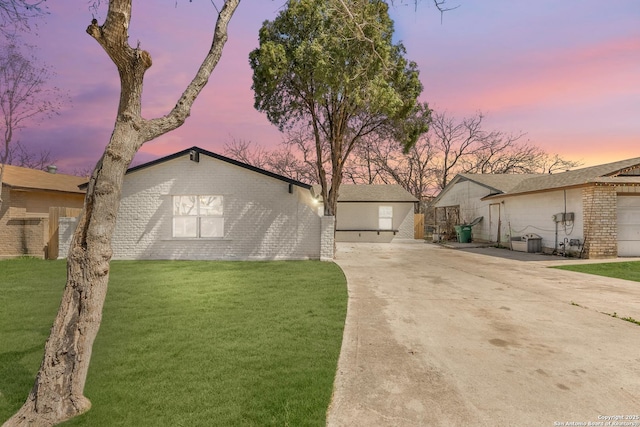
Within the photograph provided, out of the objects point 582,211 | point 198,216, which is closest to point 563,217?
point 582,211

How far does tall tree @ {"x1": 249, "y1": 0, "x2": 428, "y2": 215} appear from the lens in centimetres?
1227

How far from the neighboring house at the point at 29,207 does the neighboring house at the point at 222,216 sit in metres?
4.22

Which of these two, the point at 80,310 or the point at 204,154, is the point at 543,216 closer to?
the point at 204,154

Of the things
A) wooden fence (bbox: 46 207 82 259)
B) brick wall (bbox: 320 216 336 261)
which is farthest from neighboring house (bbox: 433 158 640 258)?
wooden fence (bbox: 46 207 82 259)

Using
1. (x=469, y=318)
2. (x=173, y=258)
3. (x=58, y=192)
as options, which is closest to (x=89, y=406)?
(x=469, y=318)

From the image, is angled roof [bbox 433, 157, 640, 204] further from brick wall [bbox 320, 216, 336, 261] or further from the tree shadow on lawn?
the tree shadow on lawn

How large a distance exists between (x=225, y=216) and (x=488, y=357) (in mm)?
11278

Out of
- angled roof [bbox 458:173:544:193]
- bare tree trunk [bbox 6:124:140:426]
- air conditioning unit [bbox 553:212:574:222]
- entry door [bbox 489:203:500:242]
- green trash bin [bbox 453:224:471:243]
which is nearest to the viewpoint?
bare tree trunk [bbox 6:124:140:426]

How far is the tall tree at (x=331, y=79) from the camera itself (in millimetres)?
12266

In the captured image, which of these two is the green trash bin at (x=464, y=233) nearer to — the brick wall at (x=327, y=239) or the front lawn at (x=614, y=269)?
the front lawn at (x=614, y=269)

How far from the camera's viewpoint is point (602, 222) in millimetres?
13375

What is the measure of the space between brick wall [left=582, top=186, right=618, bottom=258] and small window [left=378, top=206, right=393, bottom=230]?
13.2 meters

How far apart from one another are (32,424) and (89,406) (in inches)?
14.9

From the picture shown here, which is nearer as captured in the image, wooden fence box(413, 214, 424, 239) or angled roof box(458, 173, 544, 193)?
angled roof box(458, 173, 544, 193)
